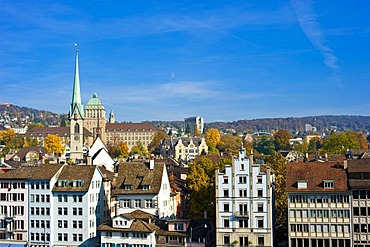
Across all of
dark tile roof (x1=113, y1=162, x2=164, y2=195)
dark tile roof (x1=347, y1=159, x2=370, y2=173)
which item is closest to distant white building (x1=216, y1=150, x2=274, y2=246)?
dark tile roof (x1=347, y1=159, x2=370, y2=173)

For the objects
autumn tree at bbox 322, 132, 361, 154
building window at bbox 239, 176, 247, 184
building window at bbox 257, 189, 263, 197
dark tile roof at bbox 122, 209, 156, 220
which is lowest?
Answer: dark tile roof at bbox 122, 209, 156, 220

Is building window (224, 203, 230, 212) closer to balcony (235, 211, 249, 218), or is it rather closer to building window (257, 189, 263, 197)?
balcony (235, 211, 249, 218)

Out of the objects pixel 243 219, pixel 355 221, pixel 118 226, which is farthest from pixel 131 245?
pixel 355 221

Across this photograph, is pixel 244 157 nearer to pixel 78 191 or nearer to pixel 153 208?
pixel 153 208

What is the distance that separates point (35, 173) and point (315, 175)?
153ft

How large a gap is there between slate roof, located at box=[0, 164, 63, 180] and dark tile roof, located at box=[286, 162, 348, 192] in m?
39.5

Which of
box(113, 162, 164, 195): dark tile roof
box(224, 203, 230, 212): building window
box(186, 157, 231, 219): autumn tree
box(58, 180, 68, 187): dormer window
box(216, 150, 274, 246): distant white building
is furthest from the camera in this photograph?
box(186, 157, 231, 219): autumn tree

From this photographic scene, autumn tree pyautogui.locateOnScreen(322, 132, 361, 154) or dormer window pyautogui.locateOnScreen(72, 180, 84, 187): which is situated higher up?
autumn tree pyautogui.locateOnScreen(322, 132, 361, 154)

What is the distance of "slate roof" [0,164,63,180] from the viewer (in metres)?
90.3

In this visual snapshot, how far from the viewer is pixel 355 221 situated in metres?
75.9

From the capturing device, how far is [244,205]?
78.6 m

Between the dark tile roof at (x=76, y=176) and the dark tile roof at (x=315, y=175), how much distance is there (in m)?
32.7

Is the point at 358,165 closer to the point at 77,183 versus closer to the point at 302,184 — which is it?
the point at 302,184

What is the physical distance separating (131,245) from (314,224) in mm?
27553
